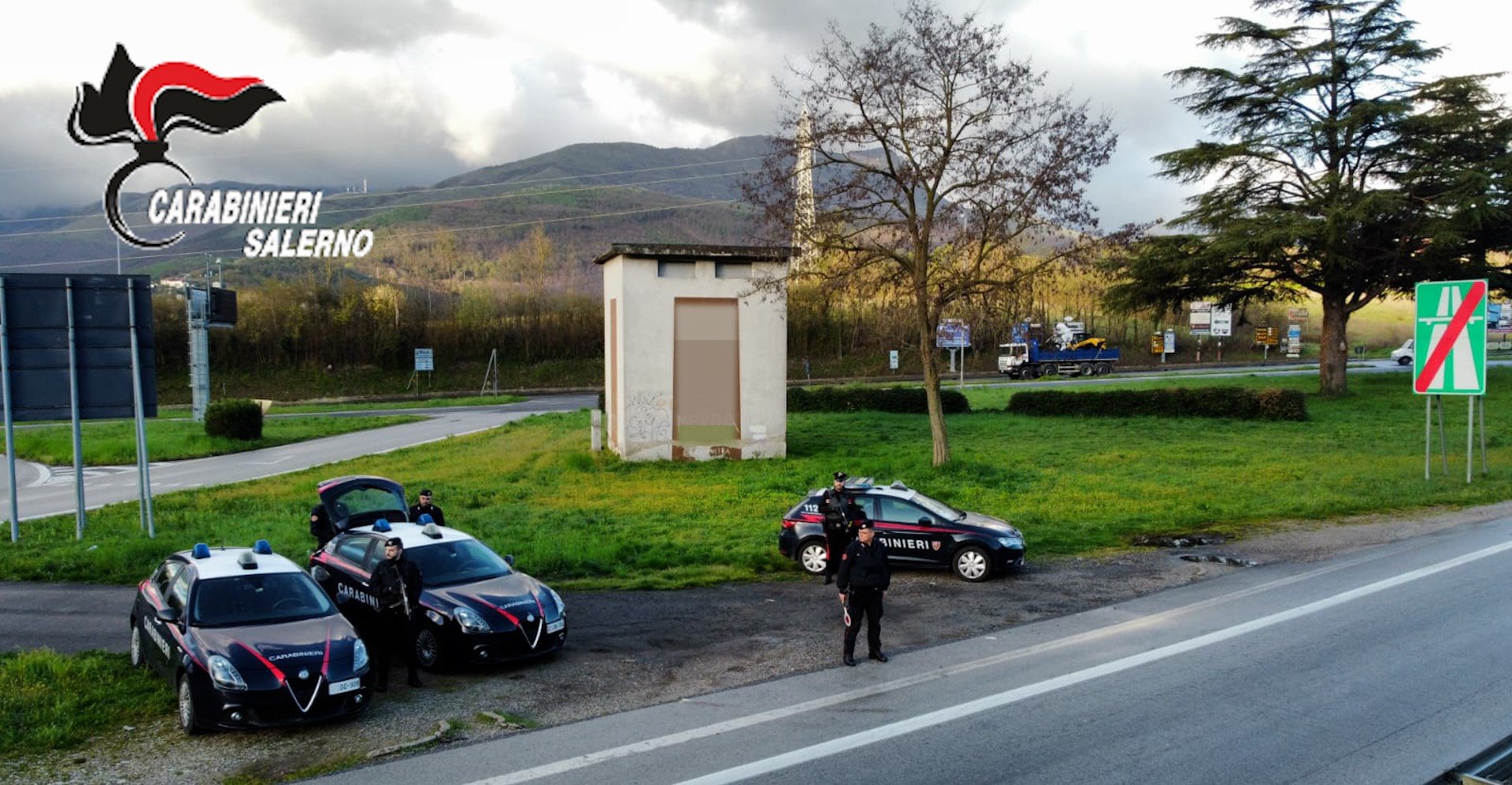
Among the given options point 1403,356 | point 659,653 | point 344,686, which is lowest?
point 659,653

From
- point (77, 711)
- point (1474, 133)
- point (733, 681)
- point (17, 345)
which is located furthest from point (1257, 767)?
point (1474, 133)

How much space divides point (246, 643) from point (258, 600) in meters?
0.90

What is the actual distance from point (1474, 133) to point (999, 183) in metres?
27.9

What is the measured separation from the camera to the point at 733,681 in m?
10.2

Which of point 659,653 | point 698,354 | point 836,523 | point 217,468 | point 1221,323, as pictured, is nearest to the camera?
point 659,653

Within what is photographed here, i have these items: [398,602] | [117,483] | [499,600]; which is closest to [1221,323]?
[117,483]

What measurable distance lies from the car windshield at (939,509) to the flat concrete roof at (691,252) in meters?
12.7

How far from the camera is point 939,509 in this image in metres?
15.7

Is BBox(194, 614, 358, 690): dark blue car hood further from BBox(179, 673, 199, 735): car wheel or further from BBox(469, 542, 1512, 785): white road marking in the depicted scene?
BBox(469, 542, 1512, 785): white road marking

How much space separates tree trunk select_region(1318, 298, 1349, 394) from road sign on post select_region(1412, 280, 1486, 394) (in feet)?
69.7

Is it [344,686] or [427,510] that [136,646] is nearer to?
[344,686]

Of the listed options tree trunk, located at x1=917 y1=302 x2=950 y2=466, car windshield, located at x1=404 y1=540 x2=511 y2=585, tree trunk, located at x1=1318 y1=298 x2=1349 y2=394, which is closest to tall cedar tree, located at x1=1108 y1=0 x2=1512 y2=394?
tree trunk, located at x1=1318 y1=298 x2=1349 y2=394

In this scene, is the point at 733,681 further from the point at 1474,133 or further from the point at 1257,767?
the point at 1474,133

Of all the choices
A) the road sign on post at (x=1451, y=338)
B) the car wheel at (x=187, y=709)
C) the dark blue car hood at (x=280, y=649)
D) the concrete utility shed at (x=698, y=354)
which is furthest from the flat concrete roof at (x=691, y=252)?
the car wheel at (x=187, y=709)
